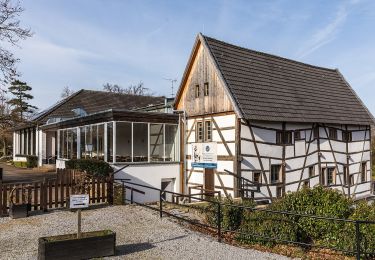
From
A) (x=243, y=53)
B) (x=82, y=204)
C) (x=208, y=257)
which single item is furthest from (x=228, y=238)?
(x=243, y=53)

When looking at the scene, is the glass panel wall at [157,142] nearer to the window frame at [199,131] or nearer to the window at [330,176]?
the window frame at [199,131]

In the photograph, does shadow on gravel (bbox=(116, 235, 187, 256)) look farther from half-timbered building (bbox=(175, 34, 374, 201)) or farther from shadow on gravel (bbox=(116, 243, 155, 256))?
half-timbered building (bbox=(175, 34, 374, 201))

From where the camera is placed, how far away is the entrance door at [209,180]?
19.2 m

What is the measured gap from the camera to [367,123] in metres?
24.9

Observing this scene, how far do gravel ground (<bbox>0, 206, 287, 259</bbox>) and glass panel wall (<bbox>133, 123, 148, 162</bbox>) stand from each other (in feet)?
21.3

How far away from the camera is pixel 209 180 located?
1944 cm

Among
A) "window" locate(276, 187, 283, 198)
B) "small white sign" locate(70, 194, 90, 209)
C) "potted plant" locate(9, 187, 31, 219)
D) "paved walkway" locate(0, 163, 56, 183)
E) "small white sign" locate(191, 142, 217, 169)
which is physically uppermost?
"small white sign" locate(191, 142, 217, 169)

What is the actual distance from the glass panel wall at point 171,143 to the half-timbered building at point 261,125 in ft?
2.12

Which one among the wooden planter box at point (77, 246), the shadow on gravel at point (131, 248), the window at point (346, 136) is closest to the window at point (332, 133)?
the window at point (346, 136)

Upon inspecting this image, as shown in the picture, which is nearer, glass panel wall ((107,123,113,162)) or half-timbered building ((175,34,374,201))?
half-timbered building ((175,34,374,201))

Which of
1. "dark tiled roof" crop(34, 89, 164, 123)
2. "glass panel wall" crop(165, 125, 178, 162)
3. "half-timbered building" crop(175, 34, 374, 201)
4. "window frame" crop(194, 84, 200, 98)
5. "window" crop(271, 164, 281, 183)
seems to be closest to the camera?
"half-timbered building" crop(175, 34, 374, 201)

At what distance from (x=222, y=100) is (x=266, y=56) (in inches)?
255

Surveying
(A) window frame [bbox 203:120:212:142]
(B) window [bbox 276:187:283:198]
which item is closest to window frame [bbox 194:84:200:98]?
(A) window frame [bbox 203:120:212:142]

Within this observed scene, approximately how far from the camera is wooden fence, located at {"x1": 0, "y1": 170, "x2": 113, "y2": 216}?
11.7 m
